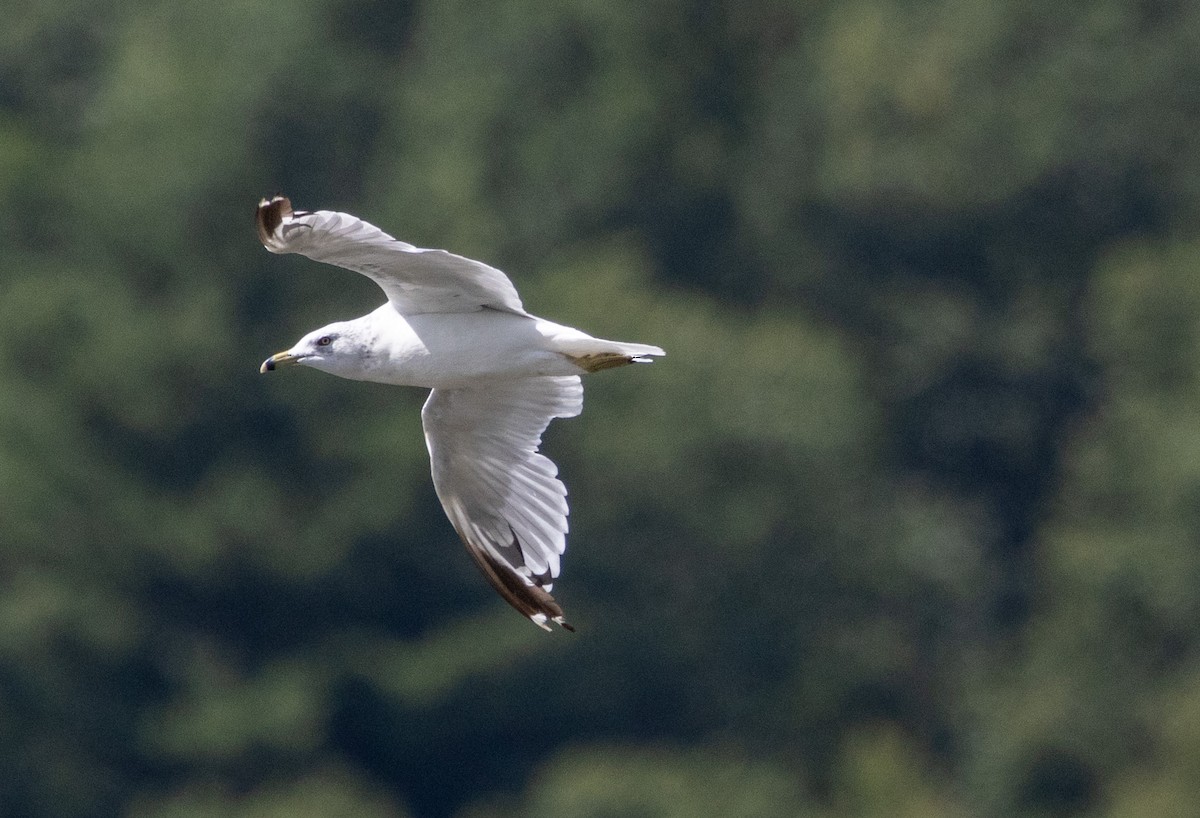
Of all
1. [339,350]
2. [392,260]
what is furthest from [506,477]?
[392,260]

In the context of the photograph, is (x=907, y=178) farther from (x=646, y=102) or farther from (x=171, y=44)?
(x=171, y=44)

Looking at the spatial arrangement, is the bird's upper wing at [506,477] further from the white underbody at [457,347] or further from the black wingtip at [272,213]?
the black wingtip at [272,213]

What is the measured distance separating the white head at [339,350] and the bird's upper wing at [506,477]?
76 cm

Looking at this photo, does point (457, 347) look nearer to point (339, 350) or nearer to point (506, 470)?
point (339, 350)

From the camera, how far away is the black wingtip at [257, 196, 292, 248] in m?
7.41

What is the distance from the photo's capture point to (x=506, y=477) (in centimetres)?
895

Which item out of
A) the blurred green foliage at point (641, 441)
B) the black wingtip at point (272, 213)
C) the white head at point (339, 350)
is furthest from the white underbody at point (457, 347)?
the blurred green foliage at point (641, 441)

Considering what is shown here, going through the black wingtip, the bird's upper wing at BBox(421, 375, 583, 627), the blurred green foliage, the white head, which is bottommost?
the black wingtip

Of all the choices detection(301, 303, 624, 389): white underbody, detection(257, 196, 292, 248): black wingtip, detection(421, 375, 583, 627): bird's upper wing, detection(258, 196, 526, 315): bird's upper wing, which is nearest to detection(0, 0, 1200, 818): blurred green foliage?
detection(421, 375, 583, 627): bird's upper wing

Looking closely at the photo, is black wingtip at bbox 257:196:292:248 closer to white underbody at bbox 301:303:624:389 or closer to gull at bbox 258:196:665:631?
gull at bbox 258:196:665:631

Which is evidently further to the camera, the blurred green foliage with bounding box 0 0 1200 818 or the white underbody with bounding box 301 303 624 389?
the blurred green foliage with bounding box 0 0 1200 818

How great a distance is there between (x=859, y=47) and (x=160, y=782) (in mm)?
9525

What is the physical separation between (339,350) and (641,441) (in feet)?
43.7

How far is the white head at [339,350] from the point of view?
7992mm
